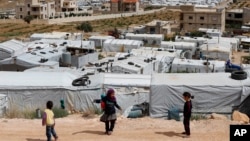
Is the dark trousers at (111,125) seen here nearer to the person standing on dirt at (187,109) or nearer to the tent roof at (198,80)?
the person standing on dirt at (187,109)

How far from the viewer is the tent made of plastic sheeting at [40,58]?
819 inches

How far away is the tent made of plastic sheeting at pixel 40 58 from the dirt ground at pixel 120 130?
1087 centimetres

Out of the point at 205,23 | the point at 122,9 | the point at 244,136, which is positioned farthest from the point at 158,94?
the point at 122,9

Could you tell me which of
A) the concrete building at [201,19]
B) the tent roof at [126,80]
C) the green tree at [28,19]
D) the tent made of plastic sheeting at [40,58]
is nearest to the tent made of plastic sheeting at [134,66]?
the tent made of plastic sheeting at [40,58]

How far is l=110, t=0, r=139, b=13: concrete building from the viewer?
236 feet

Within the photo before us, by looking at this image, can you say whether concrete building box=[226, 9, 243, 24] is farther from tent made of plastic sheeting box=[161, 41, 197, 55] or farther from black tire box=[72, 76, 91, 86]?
black tire box=[72, 76, 91, 86]

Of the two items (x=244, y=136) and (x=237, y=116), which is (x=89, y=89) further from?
(x=244, y=136)

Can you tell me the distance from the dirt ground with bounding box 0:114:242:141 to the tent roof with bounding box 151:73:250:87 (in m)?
1.51

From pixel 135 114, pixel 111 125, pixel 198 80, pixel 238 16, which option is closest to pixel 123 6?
pixel 238 16

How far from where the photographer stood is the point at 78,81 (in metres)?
12.8

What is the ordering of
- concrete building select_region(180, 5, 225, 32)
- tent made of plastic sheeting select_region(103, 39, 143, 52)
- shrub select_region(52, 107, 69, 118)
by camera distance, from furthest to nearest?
concrete building select_region(180, 5, 225, 32)
tent made of plastic sheeting select_region(103, 39, 143, 52)
shrub select_region(52, 107, 69, 118)

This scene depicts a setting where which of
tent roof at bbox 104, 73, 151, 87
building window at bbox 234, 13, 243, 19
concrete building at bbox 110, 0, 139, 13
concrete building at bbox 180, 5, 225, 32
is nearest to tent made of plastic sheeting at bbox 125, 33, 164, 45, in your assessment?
concrete building at bbox 180, 5, 225, 32

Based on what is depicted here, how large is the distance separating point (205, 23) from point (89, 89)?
3553 centimetres

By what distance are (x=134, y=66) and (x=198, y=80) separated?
9580 mm
